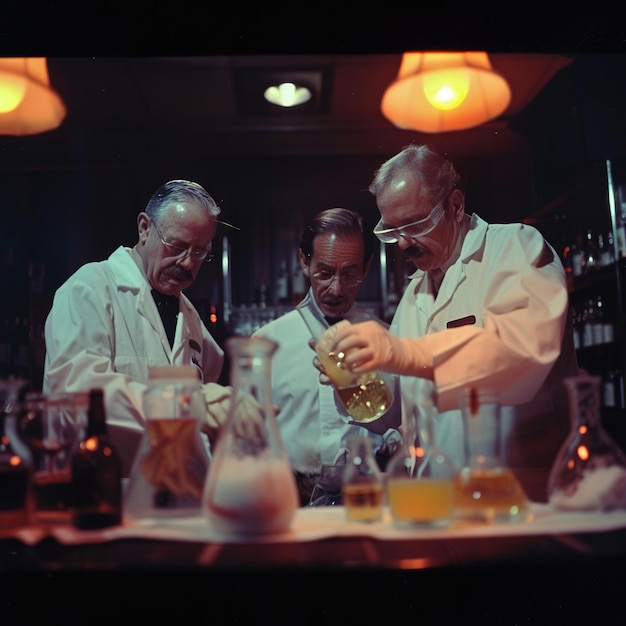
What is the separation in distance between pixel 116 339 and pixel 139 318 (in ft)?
0.25

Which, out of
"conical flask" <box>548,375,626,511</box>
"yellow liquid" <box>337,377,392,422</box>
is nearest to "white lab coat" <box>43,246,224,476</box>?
"yellow liquid" <box>337,377,392,422</box>

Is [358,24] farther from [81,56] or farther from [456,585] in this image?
[456,585]

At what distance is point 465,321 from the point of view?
1.74 metres

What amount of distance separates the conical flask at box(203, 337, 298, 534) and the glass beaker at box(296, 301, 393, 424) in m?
0.41

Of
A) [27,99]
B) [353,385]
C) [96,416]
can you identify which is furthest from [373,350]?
[27,99]

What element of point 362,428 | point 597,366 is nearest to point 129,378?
point 362,428

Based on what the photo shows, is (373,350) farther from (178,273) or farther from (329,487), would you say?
(178,273)

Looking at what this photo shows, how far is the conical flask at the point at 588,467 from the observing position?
4.10ft

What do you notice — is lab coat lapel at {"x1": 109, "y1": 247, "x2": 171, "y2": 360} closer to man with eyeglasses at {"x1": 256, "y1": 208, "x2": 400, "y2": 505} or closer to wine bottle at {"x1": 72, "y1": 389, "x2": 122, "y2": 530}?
man with eyeglasses at {"x1": 256, "y1": 208, "x2": 400, "y2": 505}

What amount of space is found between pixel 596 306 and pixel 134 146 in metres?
1.30

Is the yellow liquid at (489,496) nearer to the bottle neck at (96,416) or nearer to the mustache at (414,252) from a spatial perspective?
the bottle neck at (96,416)

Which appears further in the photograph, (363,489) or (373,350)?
(373,350)

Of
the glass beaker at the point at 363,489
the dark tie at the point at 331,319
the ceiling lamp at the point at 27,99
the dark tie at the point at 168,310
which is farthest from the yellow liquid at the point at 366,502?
the ceiling lamp at the point at 27,99

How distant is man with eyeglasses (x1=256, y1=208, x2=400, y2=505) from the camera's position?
1778mm
